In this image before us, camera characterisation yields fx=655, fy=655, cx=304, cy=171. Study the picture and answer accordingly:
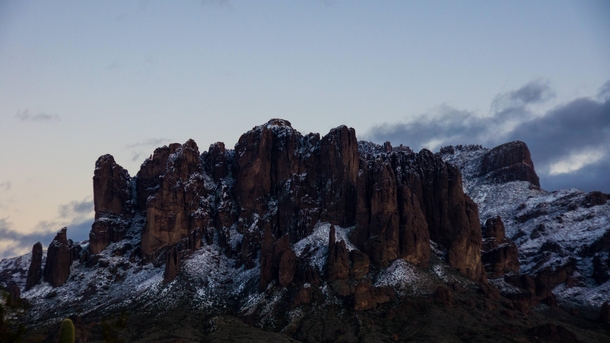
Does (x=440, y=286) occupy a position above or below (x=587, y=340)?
above

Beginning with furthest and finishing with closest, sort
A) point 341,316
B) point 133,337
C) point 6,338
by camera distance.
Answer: point 341,316, point 133,337, point 6,338

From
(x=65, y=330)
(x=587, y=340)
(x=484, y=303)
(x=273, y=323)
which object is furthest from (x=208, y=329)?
(x=65, y=330)

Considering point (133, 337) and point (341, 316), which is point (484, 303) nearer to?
point (341, 316)

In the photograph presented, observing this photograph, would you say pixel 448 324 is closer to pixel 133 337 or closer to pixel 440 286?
pixel 440 286

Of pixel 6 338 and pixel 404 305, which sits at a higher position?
pixel 404 305

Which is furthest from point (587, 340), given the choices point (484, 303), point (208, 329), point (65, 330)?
point (65, 330)

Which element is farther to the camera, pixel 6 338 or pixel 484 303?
pixel 484 303

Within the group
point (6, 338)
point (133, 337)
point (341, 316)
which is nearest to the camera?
point (6, 338)

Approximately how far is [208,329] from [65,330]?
142903mm

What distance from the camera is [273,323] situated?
619 ft

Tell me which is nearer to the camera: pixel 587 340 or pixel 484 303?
pixel 587 340

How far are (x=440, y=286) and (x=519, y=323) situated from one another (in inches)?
975

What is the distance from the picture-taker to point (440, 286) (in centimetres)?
19888

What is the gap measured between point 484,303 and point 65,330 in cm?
17057
